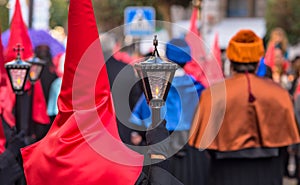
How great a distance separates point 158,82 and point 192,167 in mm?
4908

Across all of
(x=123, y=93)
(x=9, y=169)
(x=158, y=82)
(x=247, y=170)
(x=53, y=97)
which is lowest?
(x=53, y=97)

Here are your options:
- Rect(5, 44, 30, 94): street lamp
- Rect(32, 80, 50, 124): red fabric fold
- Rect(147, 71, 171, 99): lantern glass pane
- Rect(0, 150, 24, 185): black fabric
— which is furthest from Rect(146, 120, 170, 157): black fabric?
Rect(32, 80, 50, 124): red fabric fold

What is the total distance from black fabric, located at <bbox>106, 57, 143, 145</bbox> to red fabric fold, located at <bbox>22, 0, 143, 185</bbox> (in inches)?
69.1

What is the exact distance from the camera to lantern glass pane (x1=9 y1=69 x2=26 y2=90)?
21.2 feet

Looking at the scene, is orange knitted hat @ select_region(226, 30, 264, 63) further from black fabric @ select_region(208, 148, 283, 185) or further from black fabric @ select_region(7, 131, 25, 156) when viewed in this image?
black fabric @ select_region(7, 131, 25, 156)

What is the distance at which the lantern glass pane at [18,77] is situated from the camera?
6.46 metres

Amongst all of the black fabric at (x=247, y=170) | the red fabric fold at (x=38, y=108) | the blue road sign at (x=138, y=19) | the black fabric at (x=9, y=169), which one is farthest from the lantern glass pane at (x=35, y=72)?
the blue road sign at (x=138, y=19)

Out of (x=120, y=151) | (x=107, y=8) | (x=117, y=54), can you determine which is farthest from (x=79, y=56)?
(x=107, y=8)

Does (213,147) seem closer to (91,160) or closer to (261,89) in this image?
(261,89)

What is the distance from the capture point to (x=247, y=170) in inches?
248

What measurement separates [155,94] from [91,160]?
51 cm

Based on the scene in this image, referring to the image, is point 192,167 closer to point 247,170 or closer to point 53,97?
point 53,97

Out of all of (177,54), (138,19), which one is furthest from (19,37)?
(138,19)

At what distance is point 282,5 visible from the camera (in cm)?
3894
